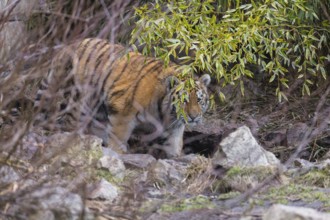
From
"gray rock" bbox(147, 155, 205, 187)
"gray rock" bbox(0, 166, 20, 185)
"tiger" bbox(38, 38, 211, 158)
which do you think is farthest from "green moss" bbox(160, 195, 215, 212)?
"tiger" bbox(38, 38, 211, 158)

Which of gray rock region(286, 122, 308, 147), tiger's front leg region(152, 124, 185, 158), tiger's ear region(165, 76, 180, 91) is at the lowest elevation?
tiger's front leg region(152, 124, 185, 158)

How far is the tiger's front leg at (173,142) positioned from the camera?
793 cm

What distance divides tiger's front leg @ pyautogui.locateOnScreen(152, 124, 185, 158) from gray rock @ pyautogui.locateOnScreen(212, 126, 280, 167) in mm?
1994

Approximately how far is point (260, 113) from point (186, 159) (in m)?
2.28

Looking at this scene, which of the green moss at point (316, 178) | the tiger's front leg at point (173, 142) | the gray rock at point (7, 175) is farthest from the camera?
the tiger's front leg at point (173, 142)

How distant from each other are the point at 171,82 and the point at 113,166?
2.17m

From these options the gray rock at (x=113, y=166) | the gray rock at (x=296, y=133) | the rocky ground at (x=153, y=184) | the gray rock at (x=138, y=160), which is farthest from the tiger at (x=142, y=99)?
the gray rock at (x=113, y=166)

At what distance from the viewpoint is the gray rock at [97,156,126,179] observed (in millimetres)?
5637

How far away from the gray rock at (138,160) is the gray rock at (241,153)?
728 mm

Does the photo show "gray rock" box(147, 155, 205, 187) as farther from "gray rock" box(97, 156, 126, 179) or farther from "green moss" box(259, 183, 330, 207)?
"green moss" box(259, 183, 330, 207)

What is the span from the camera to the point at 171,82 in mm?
7719

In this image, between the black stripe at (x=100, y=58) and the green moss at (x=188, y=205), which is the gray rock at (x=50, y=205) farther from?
the black stripe at (x=100, y=58)

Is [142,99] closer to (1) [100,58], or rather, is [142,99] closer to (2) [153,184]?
(1) [100,58]

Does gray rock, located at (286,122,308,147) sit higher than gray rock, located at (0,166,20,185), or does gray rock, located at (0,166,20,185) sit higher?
gray rock, located at (0,166,20,185)
